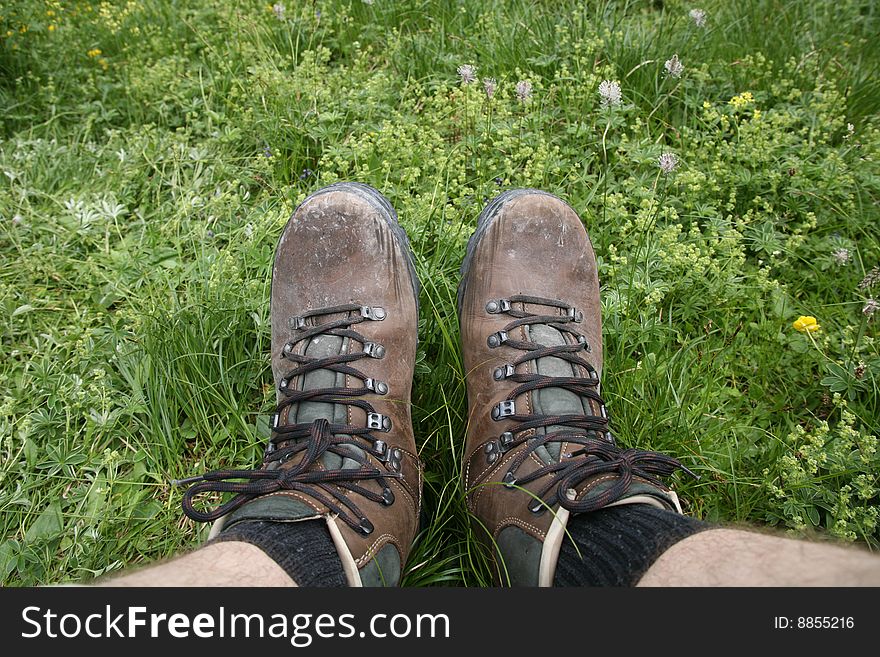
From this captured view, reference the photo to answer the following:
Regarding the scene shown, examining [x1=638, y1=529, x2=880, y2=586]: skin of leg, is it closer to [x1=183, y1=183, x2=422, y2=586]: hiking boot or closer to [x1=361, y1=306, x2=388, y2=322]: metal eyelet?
[x1=183, y1=183, x2=422, y2=586]: hiking boot

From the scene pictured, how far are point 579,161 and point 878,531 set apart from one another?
1.72m

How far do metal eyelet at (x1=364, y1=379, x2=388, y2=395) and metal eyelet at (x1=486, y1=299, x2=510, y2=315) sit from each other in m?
0.46

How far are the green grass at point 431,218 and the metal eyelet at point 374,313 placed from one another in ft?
0.73

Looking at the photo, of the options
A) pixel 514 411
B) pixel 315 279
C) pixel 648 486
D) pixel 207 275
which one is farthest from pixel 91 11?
pixel 648 486

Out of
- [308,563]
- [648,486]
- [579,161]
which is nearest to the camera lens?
[308,563]

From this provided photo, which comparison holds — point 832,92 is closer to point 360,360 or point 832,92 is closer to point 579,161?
point 579,161

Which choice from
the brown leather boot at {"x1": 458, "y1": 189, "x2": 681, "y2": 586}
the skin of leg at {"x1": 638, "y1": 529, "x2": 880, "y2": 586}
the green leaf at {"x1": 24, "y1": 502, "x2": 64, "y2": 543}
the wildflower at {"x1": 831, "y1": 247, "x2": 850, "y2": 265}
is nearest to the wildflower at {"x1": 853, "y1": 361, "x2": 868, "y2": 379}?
the wildflower at {"x1": 831, "y1": 247, "x2": 850, "y2": 265}

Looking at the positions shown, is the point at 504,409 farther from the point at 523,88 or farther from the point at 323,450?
the point at 523,88

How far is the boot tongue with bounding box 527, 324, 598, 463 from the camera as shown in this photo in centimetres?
185

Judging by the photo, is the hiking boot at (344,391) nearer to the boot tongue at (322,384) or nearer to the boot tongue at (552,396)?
the boot tongue at (322,384)

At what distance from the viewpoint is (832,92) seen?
282cm

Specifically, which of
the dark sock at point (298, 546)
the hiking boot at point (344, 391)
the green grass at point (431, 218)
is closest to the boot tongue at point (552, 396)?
the green grass at point (431, 218)

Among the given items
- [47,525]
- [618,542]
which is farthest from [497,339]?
[47,525]

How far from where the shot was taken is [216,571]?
130 centimetres
